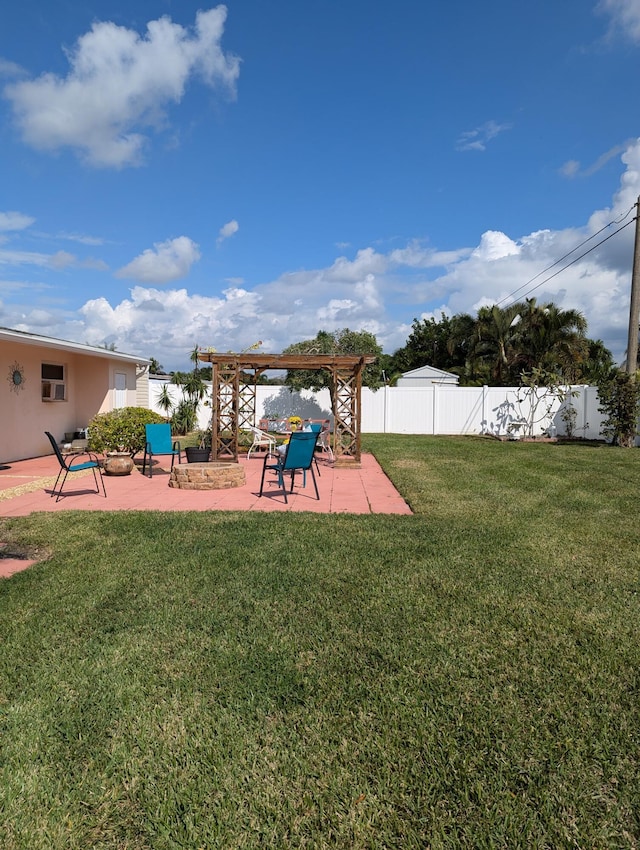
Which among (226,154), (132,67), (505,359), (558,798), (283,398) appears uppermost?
(226,154)

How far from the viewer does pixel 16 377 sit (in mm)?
10273

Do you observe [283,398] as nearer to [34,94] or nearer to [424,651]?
[34,94]

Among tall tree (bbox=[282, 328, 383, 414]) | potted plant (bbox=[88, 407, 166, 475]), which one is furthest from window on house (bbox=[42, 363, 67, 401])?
tall tree (bbox=[282, 328, 383, 414])

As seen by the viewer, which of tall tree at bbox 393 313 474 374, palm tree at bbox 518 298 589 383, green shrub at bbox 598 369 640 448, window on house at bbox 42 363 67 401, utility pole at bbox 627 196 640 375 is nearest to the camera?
window on house at bbox 42 363 67 401

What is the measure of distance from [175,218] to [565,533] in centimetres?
1463

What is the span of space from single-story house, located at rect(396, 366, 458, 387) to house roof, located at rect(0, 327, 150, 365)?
58.5 feet

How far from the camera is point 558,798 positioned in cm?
174

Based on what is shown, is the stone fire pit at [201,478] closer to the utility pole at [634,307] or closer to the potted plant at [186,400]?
the potted plant at [186,400]

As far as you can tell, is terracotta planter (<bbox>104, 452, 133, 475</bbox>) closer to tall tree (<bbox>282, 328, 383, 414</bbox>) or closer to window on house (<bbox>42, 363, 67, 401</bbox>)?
window on house (<bbox>42, 363, 67, 401</bbox>)

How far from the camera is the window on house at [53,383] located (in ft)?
37.3

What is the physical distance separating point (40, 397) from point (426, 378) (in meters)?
21.5

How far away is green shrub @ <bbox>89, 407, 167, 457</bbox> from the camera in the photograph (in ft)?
31.2

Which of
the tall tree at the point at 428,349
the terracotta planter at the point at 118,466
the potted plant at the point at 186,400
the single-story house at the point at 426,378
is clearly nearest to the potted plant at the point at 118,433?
the terracotta planter at the point at 118,466

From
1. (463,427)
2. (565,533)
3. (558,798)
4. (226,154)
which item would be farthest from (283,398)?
(558,798)
